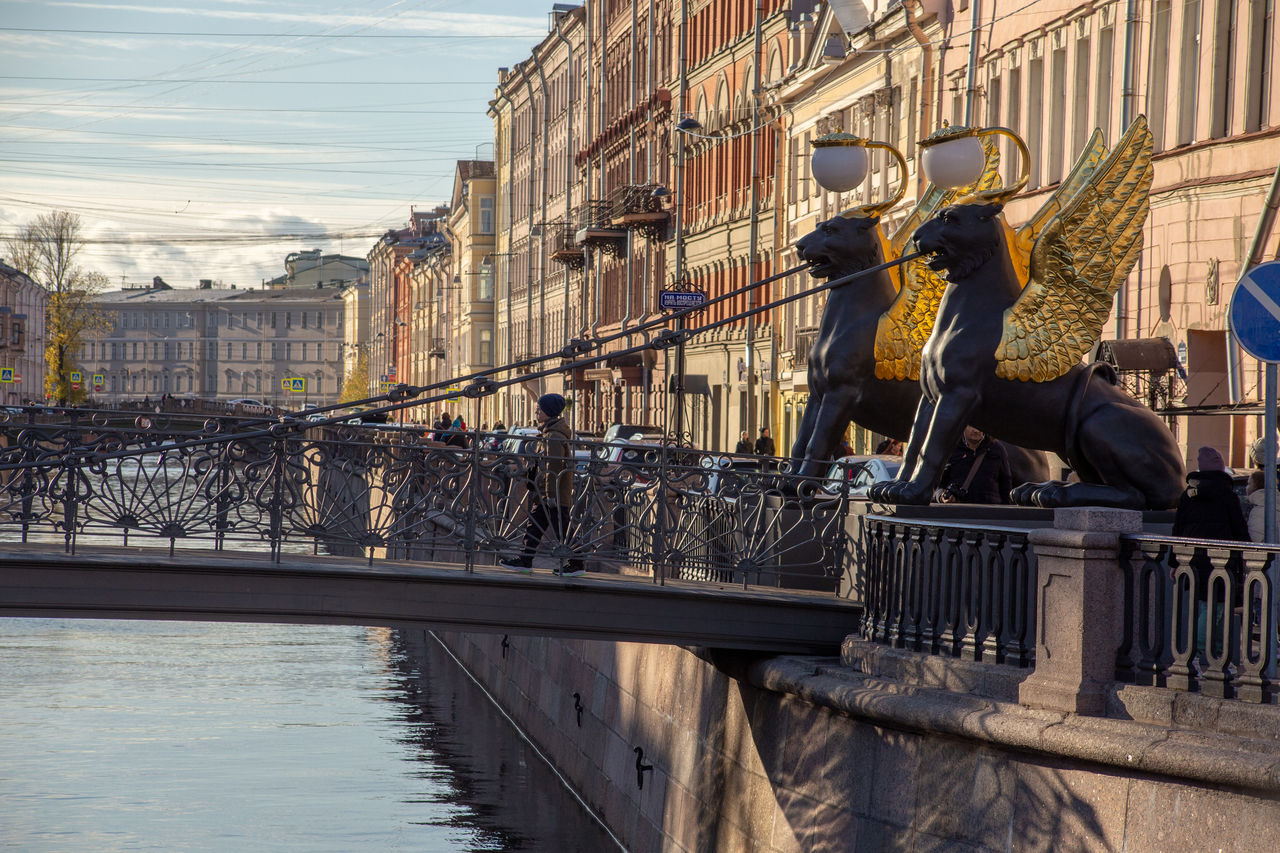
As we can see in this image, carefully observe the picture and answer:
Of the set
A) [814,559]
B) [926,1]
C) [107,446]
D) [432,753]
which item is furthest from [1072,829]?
[926,1]

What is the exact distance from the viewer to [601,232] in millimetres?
59531

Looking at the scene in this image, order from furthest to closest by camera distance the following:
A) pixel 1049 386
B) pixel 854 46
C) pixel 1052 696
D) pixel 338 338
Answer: pixel 338 338
pixel 854 46
pixel 1049 386
pixel 1052 696

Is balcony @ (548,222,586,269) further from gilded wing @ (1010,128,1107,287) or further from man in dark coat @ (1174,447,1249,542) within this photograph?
man in dark coat @ (1174,447,1249,542)

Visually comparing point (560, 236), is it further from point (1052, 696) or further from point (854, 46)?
point (1052, 696)

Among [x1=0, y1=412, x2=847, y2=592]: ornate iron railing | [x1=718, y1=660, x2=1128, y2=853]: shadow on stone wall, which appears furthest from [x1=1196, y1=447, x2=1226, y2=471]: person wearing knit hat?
[x1=0, y1=412, x2=847, y2=592]: ornate iron railing

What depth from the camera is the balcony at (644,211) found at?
5525cm

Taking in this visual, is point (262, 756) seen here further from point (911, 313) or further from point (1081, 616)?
point (1081, 616)

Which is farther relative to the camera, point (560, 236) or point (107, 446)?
point (560, 236)

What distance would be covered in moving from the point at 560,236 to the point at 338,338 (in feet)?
407

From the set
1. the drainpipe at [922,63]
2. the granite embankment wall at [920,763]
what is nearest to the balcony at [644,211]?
the drainpipe at [922,63]

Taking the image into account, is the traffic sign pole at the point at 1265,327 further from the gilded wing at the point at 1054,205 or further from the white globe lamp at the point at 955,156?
the white globe lamp at the point at 955,156

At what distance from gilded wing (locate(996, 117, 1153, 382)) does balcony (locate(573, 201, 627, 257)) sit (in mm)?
46903

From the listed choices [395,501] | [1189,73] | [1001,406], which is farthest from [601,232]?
[1001,406]

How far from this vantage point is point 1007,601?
941 centimetres
